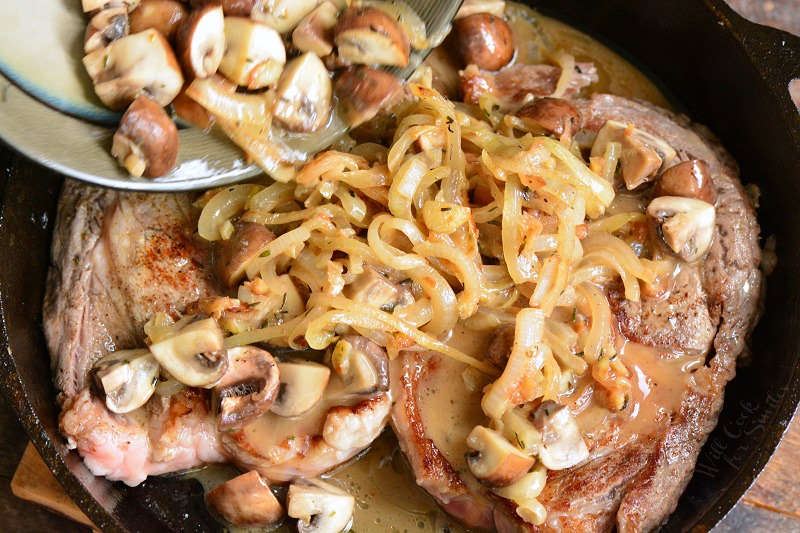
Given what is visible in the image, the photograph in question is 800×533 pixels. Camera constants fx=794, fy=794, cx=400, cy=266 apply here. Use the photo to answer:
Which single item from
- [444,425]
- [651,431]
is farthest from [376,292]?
[651,431]

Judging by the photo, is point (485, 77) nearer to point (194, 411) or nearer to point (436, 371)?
point (436, 371)

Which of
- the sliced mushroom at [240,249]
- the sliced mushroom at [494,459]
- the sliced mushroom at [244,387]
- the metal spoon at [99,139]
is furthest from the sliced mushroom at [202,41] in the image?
the sliced mushroom at [494,459]

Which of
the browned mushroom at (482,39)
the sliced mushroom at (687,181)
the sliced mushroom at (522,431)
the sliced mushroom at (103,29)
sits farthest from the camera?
the browned mushroom at (482,39)

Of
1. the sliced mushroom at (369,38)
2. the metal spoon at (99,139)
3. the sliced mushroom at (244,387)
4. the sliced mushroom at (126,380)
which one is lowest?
the sliced mushroom at (126,380)

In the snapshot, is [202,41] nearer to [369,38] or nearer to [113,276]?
[369,38]

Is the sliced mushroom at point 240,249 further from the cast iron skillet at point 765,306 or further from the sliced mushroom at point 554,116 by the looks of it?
the sliced mushroom at point 554,116

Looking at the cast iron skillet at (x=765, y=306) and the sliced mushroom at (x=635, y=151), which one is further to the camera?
the sliced mushroom at (x=635, y=151)
